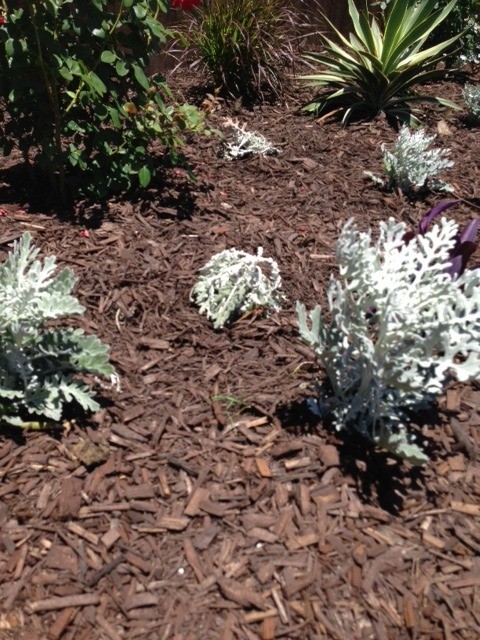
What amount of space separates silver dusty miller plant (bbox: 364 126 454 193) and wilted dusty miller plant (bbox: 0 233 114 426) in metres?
2.65

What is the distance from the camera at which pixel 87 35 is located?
3.69 m

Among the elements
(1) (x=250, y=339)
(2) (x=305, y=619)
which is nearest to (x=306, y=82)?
(1) (x=250, y=339)

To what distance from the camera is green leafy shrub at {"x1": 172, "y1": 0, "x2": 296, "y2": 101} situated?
5.81 meters

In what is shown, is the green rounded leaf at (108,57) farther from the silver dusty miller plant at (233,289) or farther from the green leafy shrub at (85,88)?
the silver dusty miller plant at (233,289)

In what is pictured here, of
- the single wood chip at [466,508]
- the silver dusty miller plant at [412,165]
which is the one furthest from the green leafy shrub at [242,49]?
the single wood chip at [466,508]

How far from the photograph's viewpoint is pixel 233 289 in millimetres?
3176

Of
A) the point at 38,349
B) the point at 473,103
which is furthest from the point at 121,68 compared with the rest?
the point at 473,103

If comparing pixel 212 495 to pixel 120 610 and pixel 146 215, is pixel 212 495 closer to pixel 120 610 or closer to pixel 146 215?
pixel 120 610

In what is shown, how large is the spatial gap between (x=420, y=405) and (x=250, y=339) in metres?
0.85

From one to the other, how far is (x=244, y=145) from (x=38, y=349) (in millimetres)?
2767

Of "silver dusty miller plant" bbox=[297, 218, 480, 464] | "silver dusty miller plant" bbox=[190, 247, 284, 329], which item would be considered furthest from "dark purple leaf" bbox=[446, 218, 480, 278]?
"silver dusty miller plant" bbox=[190, 247, 284, 329]

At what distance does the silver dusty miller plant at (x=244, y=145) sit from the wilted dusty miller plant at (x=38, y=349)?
2.48 meters

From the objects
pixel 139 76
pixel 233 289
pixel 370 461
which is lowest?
pixel 370 461

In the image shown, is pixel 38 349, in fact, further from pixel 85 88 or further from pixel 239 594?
pixel 85 88
